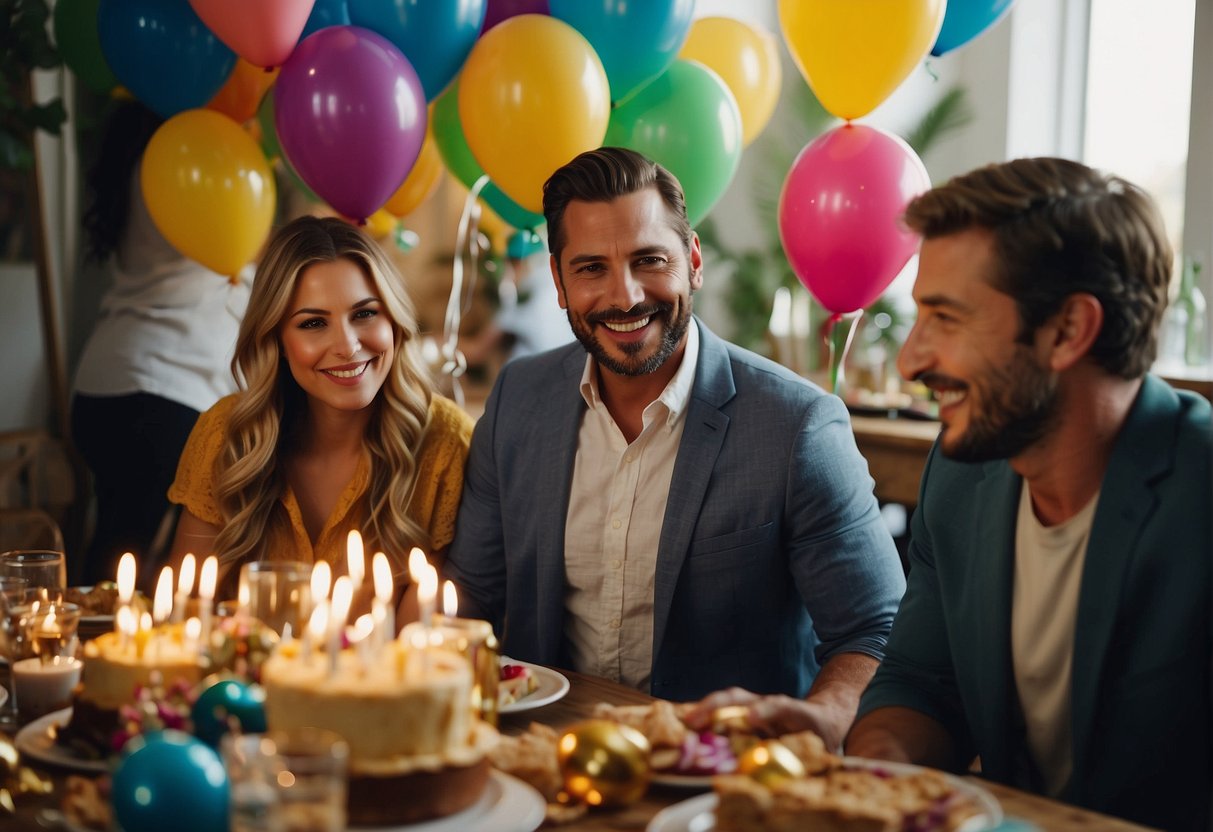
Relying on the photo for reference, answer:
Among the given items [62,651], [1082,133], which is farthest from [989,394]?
[1082,133]

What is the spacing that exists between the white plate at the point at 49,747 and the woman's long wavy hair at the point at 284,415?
2.88 feet

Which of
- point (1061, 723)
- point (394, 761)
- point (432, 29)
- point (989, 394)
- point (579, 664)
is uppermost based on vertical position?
point (432, 29)

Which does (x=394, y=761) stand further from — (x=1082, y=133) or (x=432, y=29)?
(x=1082, y=133)

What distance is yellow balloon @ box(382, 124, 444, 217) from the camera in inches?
139

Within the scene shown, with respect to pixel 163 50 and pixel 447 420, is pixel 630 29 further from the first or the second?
pixel 163 50

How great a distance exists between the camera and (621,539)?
2.41 meters

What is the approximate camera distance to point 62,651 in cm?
181

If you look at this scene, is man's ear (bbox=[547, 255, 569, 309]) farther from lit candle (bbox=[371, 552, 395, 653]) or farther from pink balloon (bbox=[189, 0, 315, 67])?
lit candle (bbox=[371, 552, 395, 653])

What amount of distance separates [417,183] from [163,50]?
30.1 inches

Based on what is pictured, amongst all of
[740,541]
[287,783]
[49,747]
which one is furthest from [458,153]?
[287,783]

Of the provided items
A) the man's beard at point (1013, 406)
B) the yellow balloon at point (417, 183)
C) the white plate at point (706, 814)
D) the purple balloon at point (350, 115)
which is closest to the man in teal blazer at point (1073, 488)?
the man's beard at point (1013, 406)

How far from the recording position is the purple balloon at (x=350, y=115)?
270 cm

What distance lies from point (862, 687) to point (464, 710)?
0.98m

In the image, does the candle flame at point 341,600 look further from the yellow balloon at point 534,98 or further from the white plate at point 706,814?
the yellow balloon at point 534,98
